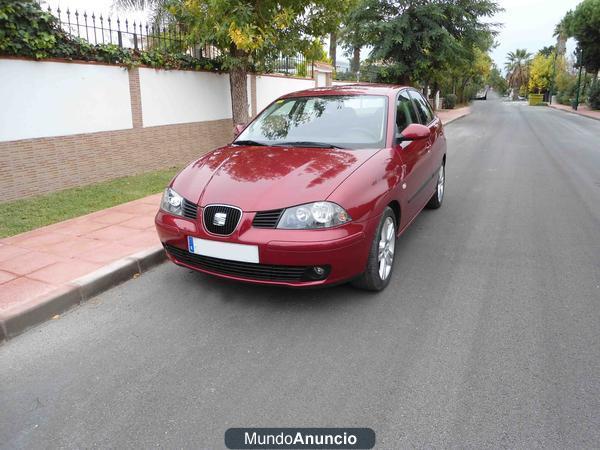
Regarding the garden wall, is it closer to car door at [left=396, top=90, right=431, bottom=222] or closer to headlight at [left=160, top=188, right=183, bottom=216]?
headlight at [left=160, top=188, right=183, bottom=216]

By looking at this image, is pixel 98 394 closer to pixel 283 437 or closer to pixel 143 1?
pixel 283 437

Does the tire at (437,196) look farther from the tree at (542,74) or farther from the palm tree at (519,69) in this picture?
the palm tree at (519,69)

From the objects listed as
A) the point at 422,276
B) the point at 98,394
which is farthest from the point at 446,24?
the point at 98,394

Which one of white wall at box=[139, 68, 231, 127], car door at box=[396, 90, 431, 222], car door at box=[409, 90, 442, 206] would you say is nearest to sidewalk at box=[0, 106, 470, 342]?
car door at box=[396, 90, 431, 222]

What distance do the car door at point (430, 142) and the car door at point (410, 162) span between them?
0.26 feet

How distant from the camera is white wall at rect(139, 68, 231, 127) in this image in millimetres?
9125

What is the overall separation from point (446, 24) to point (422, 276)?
22.7 metres

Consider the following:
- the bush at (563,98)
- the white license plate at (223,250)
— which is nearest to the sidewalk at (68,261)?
the white license plate at (223,250)

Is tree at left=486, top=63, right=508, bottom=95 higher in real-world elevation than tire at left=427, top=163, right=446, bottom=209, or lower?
higher

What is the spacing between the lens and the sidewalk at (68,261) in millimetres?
3597

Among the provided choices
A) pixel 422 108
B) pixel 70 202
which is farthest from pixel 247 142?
pixel 70 202

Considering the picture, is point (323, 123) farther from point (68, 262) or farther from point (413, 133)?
point (68, 262)

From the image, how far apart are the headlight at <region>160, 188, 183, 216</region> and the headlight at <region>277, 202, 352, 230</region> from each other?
931 mm

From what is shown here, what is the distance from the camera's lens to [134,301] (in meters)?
3.90
